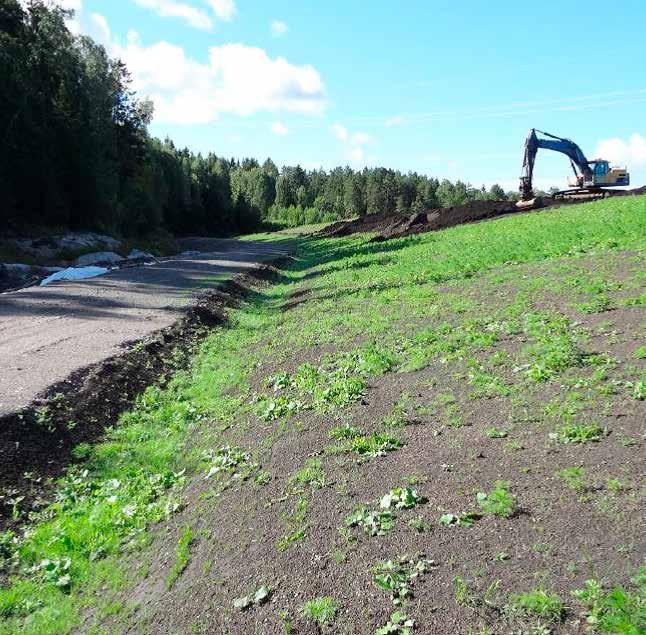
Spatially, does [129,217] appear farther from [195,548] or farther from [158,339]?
[195,548]

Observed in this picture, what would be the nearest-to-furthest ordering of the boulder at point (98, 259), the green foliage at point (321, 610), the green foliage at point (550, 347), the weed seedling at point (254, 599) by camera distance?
the green foliage at point (321, 610), the weed seedling at point (254, 599), the green foliage at point (550, 347), the boulder at point (98, 259)

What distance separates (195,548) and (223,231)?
94380mm

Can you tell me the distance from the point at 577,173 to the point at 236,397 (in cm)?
3492

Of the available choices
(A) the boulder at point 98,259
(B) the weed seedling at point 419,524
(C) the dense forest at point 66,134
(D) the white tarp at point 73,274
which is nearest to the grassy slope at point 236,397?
(B) the weed seedling at point 419,524

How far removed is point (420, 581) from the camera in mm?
4230

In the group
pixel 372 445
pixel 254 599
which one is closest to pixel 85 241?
pixel 372 445

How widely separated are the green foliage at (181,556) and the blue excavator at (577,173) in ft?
111

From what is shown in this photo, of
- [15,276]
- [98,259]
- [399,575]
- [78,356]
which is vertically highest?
[98,259]

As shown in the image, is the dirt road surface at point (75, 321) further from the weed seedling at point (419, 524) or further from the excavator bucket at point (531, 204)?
the excavator bucket at point (531, 204)

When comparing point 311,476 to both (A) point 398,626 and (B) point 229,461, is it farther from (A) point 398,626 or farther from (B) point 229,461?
(A) point 398,626

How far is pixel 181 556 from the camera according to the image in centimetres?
550

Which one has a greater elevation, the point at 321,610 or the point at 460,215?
the point at 460,215

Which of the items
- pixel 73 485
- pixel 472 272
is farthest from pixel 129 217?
pixel 73 485

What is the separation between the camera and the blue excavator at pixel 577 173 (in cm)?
3666
